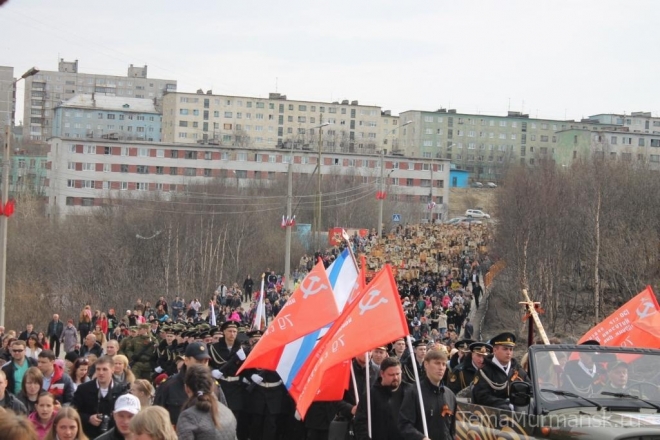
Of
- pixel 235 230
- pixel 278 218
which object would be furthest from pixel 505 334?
pixel 278 218

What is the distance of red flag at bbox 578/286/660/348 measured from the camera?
46.1 feet

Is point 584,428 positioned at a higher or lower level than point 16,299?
higher

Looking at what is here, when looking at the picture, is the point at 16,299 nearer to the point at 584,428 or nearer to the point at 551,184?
the point at 551,184

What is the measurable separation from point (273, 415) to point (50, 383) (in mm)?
3410

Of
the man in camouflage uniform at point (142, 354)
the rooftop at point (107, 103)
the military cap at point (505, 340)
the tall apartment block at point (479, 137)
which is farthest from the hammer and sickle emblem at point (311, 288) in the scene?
the tall apartment block at point (479, 137)

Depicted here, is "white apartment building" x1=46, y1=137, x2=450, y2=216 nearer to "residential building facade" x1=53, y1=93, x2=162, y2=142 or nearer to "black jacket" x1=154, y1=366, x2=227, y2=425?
"residential building facade" x1=53, y1=93, x2=162, y2=142

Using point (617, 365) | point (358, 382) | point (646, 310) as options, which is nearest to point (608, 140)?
point (646, 310)

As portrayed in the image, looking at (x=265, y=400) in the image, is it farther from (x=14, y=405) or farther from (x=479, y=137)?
(x=479, y=137)

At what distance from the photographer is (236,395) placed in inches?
559

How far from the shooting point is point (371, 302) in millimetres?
9961

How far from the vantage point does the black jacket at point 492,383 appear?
406 inches

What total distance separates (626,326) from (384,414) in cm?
570

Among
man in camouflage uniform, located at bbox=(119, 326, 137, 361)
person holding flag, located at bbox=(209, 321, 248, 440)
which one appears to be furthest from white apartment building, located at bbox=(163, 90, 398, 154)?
person holding flag, located at bbox=(209, 321, 248, 440)

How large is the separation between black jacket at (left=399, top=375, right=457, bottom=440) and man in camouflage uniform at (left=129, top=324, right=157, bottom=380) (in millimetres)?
8868
